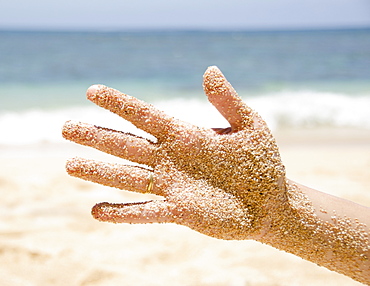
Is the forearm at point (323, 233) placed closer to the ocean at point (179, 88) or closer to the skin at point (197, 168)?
the skin at point (197, 168)

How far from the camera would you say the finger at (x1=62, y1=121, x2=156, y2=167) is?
1293mm

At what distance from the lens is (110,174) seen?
1295 millimetres

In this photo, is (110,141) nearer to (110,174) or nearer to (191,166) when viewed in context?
(110,174)

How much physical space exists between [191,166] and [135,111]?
0.86 feet

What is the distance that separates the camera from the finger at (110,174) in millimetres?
1291

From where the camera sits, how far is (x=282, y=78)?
37.9 ft

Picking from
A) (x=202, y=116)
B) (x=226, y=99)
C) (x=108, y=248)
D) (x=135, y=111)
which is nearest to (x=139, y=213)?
(x=135, y=111)

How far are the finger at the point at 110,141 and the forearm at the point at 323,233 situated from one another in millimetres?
509

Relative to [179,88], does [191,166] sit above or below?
below

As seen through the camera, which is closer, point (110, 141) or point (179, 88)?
point (110, 141)

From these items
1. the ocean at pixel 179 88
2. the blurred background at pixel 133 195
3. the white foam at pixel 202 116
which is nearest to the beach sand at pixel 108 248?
the blurred background at pixel 133 195

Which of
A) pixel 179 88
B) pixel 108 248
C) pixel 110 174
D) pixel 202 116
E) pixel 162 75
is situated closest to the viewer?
pixel 110 174

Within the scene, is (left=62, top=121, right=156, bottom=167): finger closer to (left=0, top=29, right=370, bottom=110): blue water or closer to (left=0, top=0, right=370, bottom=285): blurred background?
(left=0, top=0, right=370, bottom=285): blurred background

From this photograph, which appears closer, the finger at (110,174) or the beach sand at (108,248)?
the finger at (110,174)
